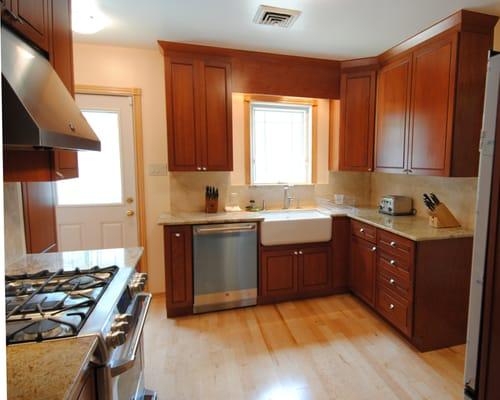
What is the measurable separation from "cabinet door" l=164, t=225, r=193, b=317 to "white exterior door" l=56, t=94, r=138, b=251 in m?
0.66

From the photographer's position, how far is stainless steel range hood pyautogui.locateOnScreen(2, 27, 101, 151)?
0.94m

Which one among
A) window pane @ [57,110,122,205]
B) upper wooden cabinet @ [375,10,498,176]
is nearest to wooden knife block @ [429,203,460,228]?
upper wooden cabinet @ [375,10,498,176]

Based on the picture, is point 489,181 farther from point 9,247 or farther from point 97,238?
point 97,238

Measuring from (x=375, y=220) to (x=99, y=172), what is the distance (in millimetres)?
2702

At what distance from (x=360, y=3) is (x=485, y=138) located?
1347mm

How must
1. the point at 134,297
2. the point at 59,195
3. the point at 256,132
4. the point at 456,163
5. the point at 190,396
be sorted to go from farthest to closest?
1. the point at 256,132
2. the point at 59,195
3. the point at 456,163
4. the point at 190,396
5. the point at 134,297

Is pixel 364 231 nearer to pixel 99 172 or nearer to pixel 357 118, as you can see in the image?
pixel 357 118

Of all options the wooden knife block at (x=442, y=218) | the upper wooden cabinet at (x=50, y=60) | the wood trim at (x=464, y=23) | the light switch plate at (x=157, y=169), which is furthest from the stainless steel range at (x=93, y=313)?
the wood trim at (x=464, y=23)

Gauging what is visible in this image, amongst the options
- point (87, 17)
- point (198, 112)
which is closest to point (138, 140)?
point (198, 112)

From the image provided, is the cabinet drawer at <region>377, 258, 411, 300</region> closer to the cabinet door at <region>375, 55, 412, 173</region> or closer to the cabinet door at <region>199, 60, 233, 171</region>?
the cabinet door at <region>375, 55, 412, 173</region>

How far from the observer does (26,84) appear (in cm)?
107

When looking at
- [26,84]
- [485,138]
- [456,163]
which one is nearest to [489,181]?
[485,138]

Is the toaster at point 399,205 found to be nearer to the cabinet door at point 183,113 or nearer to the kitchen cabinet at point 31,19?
the cabinet door at point 183,113

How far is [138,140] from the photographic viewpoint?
3.05 m
